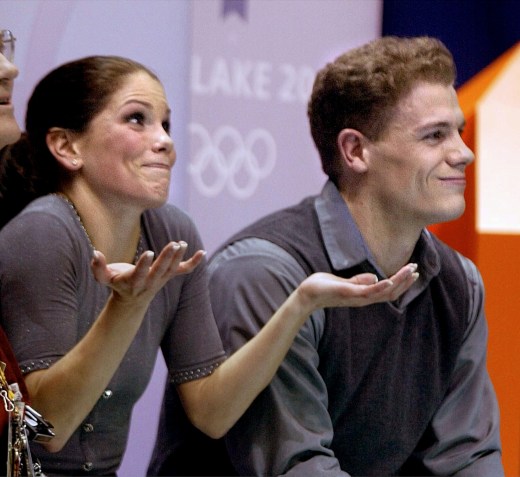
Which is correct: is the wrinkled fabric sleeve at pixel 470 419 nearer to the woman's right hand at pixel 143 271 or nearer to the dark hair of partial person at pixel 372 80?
the dark hair of partial person at pixel 372 80

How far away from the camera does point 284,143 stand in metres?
3.14

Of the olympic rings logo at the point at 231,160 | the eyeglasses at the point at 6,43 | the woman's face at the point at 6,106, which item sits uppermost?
the eyeglasses at the point at 6,43

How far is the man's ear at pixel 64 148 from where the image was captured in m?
2.01

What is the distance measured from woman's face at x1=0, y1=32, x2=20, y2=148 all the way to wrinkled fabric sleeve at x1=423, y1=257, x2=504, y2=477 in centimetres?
104

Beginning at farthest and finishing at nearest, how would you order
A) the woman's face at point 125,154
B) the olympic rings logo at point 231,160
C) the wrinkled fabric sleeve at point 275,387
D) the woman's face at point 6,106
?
the olympic rings logo at point 231,160 < the woman's face at point 125,154 < the wrinkled fabric sleeve at point 275,387 < the woman's face at point 6,106

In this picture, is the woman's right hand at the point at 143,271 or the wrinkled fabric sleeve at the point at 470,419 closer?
the woman's right hand at the point at 143,271

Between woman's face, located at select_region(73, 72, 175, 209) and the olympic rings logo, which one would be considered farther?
the olympic rings logo

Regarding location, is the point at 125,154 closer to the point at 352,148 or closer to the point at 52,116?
Answer: the point at 52,116

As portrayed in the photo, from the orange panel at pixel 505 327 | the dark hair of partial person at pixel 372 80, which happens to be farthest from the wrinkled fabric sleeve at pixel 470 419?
the orange panel at pixel 505 327

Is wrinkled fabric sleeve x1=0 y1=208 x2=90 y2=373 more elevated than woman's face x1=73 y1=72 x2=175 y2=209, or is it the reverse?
woman's face x1=73 y1=72 x2=175 y2=209

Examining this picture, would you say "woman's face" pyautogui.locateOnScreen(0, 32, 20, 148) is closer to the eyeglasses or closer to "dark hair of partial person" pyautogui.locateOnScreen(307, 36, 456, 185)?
the eyeglasses

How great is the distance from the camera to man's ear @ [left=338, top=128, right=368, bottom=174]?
2191mm

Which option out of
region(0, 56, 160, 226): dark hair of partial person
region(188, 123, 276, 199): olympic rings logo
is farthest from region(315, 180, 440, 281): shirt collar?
region(188, 123, 276, 199): olympic rings logo

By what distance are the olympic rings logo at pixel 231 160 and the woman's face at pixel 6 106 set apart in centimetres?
121
